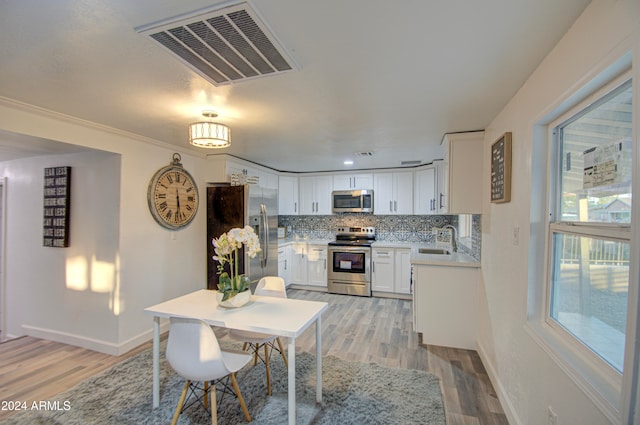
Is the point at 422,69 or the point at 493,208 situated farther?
the point at 493,208

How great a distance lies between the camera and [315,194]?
18.0 feet

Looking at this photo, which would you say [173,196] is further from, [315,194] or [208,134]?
[315,194]

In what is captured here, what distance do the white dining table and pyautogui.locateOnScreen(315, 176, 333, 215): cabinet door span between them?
332 cm

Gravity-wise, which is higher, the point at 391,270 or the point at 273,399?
the point at 391,270

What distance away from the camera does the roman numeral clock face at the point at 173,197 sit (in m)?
3.18

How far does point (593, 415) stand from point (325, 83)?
194 centimetres

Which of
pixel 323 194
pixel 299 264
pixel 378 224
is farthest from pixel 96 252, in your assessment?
pixel 378 224

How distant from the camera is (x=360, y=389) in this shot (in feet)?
7.24

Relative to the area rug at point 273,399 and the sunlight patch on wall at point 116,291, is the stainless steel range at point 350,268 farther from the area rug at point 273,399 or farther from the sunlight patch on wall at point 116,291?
the sunlight patch on wall at point 116,291

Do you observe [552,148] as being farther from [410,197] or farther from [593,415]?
Answer: [410,197]

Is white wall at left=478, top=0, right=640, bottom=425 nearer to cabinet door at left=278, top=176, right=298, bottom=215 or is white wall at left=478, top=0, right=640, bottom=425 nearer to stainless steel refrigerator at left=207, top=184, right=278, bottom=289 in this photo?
stainless steel refrigerator at left=207, top=184, right=278, bottom=289

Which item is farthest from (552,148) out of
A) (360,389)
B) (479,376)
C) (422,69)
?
(360,389)

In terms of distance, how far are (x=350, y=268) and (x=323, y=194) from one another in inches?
59.7

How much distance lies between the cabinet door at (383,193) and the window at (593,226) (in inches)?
136
